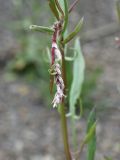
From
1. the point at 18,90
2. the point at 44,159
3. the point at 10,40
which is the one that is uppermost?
the point at 10,40

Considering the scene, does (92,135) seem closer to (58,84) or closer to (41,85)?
(58,84)

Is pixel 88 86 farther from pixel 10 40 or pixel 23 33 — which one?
pixel 10 40

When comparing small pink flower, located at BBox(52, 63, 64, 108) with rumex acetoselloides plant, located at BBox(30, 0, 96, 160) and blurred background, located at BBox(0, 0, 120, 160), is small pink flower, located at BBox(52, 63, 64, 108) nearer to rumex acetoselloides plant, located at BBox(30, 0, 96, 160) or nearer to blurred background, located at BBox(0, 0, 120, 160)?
rumex acetoselloides plant, located at BBox(30, 0, 96, 160)

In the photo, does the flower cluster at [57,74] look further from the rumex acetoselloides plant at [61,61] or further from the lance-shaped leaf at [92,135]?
the lance-shaped leaf at [92,135]

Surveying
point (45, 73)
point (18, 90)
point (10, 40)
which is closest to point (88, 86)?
point (45, 73)

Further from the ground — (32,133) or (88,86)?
(88,86)

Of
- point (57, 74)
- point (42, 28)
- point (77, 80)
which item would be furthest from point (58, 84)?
point (77, 80)

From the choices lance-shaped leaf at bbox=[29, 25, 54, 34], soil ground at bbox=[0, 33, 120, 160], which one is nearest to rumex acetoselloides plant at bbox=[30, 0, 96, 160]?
lance-shaped leaf at bbox=[29, 25, 54, 34]

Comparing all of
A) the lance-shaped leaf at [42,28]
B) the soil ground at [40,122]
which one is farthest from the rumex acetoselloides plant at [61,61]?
the soil ground at [40,122]
